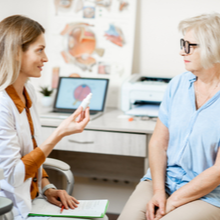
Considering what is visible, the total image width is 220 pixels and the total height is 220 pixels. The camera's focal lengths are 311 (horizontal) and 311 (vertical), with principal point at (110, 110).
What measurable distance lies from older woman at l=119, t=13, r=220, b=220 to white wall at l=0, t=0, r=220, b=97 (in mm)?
949

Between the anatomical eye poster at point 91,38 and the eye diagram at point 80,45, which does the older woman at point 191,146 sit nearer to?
the anatomical eye poster at point 91,38

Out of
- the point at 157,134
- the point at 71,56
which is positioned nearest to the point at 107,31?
the point at 71,56

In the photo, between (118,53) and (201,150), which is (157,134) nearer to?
(201,150)

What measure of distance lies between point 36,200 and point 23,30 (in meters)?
0.71

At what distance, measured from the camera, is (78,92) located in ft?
7.66

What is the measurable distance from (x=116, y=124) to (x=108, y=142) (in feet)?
0.40

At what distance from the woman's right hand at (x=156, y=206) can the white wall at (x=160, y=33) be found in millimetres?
1288

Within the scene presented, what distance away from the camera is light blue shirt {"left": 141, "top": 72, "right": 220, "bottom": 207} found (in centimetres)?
128

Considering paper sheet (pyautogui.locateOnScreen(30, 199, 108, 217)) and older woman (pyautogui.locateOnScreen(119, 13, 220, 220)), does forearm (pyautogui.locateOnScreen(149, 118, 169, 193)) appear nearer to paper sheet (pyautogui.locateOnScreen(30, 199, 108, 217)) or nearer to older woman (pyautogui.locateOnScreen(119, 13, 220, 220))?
older woman (pyautogui.locateOnScreen(119, 13, 220, 220))

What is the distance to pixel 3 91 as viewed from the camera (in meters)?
1.21

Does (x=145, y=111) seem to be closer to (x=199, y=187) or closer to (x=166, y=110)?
(x=166, y=110)

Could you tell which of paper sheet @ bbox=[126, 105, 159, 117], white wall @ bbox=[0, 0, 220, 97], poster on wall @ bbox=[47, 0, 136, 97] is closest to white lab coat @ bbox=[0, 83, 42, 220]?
paper sheet @ bbox=[126, 105, 159, 117]

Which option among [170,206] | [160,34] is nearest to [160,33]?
[160,34]

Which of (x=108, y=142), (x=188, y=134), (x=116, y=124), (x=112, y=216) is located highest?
(x=188, y=134)
